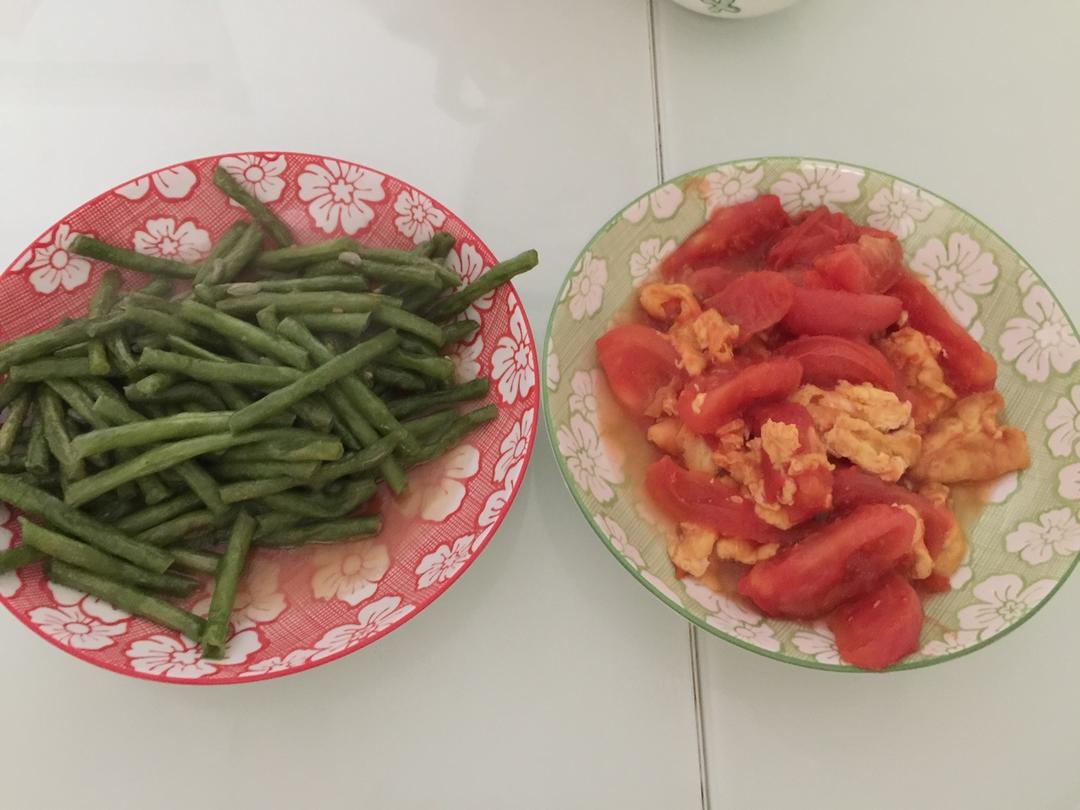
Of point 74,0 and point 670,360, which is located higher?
point 74,0

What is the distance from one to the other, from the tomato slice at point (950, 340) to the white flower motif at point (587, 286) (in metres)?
0.52

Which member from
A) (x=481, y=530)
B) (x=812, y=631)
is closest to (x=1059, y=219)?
(x=812, y=631)

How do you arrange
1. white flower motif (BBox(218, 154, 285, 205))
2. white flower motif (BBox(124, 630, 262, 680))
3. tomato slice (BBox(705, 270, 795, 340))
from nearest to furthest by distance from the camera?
white flower motif (BBox(124, 630, 262, 680)) < tomato slice (BBox(705, 270, 795, 340)) < white flower motif (BBox(218, 154, 285, 205))

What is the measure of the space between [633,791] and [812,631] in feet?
1.27

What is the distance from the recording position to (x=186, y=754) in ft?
4.36

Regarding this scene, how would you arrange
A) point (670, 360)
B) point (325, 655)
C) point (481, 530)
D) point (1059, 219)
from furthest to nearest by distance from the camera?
point (1059, 219)
point (670, 360)
point (481, 530)
point (325, 655)

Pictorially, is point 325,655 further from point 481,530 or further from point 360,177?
point 360,177

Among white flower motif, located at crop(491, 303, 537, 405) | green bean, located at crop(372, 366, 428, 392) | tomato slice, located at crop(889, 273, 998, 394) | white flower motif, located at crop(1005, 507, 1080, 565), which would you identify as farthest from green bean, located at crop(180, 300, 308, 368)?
white flower motif, located at crop(1005, 507, 1080, 565)

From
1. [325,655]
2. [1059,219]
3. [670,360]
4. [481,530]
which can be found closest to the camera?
[325,655]

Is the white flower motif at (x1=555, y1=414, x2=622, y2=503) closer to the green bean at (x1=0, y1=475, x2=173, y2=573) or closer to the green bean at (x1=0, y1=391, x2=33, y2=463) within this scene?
the green bean at (x1=0, y1=475, x2=173, y2=573)

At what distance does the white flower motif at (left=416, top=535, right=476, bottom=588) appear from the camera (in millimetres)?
1282

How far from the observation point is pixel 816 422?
1.35 m

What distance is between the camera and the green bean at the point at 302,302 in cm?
136

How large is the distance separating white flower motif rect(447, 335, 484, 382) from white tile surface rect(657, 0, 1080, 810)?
63 cm
